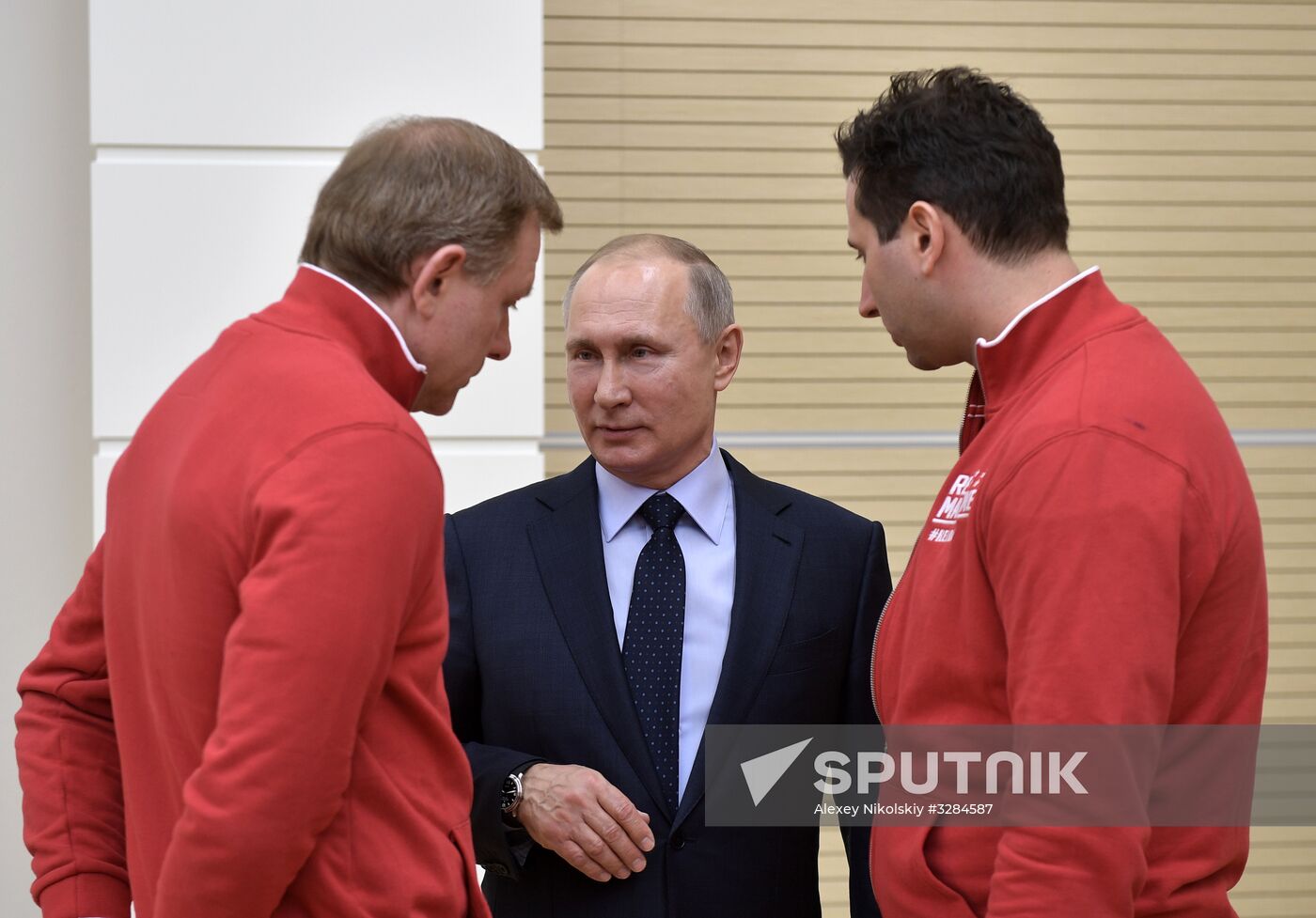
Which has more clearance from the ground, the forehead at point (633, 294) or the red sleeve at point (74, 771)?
the forehead at point (633, 294)

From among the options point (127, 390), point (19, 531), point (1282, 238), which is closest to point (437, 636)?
point (127, 390)

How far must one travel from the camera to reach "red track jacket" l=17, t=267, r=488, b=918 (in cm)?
118

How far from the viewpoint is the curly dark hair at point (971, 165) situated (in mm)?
1634

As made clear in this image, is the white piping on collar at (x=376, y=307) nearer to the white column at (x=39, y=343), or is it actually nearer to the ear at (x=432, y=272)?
the ear at (x=432, y=272)

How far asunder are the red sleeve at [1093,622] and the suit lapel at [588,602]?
815 mm

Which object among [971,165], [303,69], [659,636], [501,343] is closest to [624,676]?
[659,636]

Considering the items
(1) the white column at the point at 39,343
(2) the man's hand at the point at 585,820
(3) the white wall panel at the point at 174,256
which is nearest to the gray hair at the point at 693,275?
(2) the man's hand at the point at 585,820

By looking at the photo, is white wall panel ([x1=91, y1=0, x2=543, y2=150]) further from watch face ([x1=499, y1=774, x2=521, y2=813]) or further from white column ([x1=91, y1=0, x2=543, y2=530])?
watch face ([x1=499, y1=774, x2=521, y2=813])

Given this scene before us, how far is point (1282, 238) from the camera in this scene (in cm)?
387

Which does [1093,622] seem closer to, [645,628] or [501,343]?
[501,343]

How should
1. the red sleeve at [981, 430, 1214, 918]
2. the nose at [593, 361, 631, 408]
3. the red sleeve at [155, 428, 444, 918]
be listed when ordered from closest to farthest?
1. the red sleeve at [155, 428, 444, 918]
2. the red sleeve at [981, 430, 1214, 918]
3. the nose at [593, 361, 631, 408]

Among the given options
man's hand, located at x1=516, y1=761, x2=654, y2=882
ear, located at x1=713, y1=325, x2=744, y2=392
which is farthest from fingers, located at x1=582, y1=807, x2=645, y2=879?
ear, located at x1=713, y1=325, x2=744, y2=392

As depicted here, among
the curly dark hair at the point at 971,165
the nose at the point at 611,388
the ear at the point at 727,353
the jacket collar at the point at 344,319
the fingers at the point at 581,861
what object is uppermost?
the curly dark hair at the point at 971,165

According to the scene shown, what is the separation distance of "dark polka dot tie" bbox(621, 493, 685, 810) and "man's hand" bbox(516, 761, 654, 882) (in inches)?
4.8
